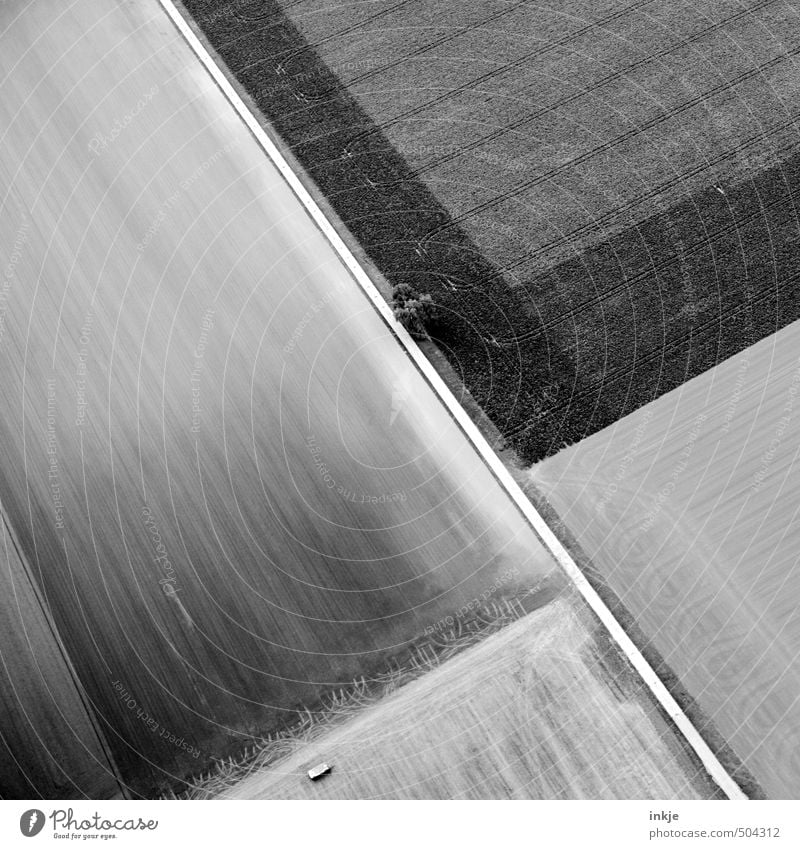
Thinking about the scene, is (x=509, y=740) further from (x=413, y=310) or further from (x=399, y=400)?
(x=413, y=310)

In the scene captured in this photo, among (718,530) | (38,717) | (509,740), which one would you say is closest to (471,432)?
(718,530)

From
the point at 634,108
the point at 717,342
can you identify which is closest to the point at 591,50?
the point at 634,108

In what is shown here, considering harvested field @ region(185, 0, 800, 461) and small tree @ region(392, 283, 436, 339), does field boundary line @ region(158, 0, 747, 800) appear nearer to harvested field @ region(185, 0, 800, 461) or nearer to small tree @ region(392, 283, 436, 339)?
small tree @ region(392, 283, 436, 339)

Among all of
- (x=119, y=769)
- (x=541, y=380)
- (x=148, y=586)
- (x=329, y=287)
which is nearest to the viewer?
(x=119, y=769)

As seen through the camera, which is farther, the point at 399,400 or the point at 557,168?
the point at 557,168

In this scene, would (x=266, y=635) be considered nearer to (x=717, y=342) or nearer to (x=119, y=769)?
(x=119, y=769)

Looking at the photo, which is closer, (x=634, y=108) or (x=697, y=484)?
(x=697, y=484)
